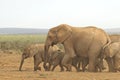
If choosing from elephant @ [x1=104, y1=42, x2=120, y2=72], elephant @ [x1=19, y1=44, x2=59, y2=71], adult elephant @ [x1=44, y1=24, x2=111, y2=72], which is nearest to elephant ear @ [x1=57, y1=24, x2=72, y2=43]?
adult elephant @ [x1=44, y1=24, x2=111, y2=72]

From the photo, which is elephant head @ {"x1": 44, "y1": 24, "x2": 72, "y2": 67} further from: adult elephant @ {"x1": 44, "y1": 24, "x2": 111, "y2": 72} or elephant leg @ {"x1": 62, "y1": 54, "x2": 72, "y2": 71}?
elephant leg @ {"x1": 62, "y1": 54, "x2": 72, "y2": 71}

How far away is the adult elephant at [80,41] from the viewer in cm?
1703

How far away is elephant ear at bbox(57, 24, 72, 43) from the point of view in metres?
17.6

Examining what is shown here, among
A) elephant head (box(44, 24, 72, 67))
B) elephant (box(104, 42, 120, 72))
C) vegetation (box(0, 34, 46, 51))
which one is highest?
elephant head (box(44, 24, 72, 67))

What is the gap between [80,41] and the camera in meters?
17.4

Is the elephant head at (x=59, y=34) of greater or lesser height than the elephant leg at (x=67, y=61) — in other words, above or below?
above

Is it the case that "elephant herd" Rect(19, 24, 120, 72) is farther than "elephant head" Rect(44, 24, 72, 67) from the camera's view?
No

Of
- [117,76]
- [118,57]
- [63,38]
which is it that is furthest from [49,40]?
[117,76]

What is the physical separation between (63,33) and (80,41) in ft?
2.98

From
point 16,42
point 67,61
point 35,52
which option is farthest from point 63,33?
point 16,42

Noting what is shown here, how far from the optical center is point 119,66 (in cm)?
1672

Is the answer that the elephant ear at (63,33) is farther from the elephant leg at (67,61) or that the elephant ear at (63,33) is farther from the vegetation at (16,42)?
the vegetation at (16,42)

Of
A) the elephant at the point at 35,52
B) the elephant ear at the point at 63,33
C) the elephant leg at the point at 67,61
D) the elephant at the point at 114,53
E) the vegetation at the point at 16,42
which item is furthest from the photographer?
Result: the vegetation at the point at 16,42

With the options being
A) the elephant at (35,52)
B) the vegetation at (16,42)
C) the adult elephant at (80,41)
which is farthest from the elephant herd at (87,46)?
the vegetation at (16,42)
